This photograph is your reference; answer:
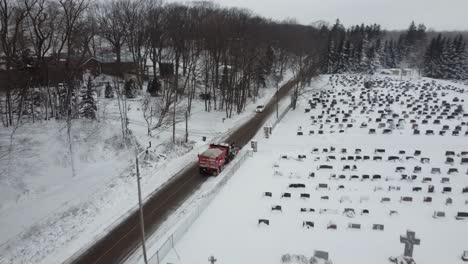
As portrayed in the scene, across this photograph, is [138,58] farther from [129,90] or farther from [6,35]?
[6,35]

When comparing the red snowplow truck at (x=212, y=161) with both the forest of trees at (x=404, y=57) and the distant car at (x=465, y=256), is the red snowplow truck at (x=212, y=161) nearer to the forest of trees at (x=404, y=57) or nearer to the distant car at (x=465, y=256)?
the distant car at (x=465, y=256)

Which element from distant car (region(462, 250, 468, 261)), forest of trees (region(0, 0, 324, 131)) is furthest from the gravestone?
forest of trees (region(0, 0, 324, 131))

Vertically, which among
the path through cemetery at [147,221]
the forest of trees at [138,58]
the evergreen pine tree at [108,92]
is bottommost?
the path through cemetery at [147,221]

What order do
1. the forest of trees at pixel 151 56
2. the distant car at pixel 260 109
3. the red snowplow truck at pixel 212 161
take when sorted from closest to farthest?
the red snowplow truck at pixel 212 161
the forest of trees at pixel 151 56
the distant car at pixel 260 109

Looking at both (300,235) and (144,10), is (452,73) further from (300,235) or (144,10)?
(300,235)

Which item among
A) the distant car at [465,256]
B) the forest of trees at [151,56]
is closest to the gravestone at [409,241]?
the distant car at [465,256]

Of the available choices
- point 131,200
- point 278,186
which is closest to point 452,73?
point 278,186
